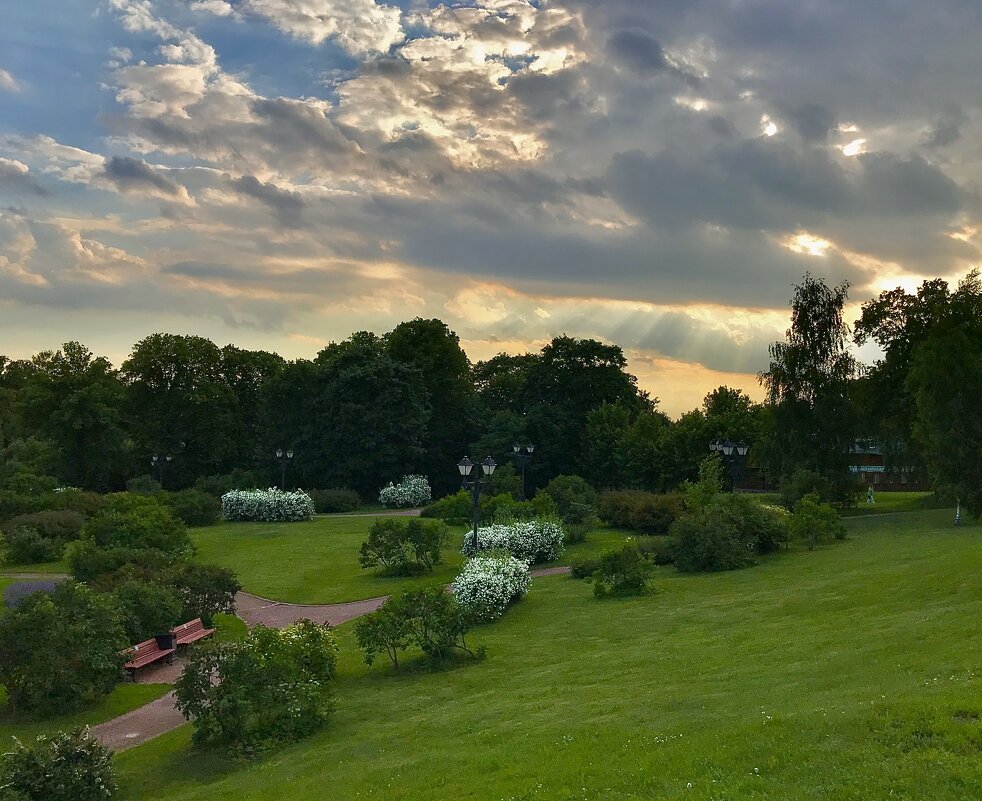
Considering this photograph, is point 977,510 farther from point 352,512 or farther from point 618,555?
point 352,512

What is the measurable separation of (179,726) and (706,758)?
1112cm

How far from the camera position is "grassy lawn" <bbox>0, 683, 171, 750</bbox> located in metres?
16.5

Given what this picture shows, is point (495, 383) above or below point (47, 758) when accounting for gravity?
above

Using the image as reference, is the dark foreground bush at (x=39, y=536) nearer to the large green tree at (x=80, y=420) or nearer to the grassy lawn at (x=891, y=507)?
the large green tree at (x=80, y=420)

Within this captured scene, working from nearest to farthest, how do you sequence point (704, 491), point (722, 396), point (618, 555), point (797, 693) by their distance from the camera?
point (797, 693), point (618, 555), point (704, 491), point (722, 396)

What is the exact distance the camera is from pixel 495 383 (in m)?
82.1

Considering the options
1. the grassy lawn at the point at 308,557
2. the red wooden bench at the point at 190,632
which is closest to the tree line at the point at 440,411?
the grassy lawn at the point at 308,557

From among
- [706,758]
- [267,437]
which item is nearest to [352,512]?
[267,437]

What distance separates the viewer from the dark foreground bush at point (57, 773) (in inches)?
490

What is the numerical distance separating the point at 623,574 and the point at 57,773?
53.8 ft

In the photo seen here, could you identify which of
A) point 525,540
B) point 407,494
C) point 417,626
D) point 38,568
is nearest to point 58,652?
point 417,626

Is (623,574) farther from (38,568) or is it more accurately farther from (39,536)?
(39,536)

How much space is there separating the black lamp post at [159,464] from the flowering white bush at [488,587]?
43793mm

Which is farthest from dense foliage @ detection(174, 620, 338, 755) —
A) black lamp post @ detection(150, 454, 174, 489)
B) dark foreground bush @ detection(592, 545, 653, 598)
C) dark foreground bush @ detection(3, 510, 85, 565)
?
black lamp post @ detection(150, 454, 174, 489)
